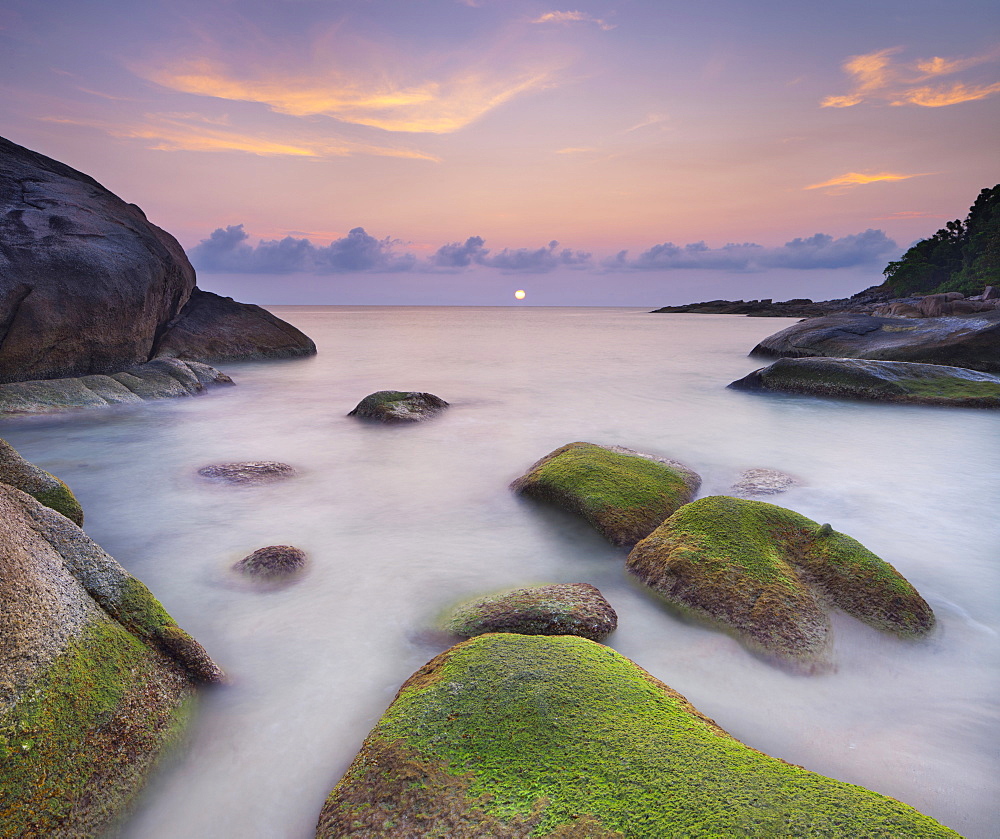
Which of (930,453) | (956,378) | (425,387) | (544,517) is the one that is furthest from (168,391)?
(956,378)

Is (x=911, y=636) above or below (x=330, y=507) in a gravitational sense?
above

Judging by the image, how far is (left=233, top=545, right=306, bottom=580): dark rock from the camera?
466cm

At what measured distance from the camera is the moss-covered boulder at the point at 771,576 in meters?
3.68

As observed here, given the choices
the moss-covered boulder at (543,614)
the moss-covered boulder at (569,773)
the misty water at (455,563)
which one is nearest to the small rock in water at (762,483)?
the misty water at (455,563)

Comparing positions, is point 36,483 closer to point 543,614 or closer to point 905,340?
point 543,614

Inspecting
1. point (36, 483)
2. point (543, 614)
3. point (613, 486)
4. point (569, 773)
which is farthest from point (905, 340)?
point (36, 483)

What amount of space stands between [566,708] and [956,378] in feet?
45.1

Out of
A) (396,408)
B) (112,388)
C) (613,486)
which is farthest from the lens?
(112,388)

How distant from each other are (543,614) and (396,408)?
754 cm

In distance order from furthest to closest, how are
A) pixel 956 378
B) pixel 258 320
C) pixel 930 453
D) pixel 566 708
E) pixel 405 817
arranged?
pixel 258 320, pixel 956 378, pixel 930 453, pixel 566 708, pixel 405 817

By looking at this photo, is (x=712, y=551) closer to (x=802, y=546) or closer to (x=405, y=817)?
(x=802, y=546)

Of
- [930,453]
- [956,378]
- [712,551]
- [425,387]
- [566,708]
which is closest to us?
[566,708]

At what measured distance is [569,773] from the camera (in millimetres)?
2039

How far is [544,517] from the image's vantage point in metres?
5.98
